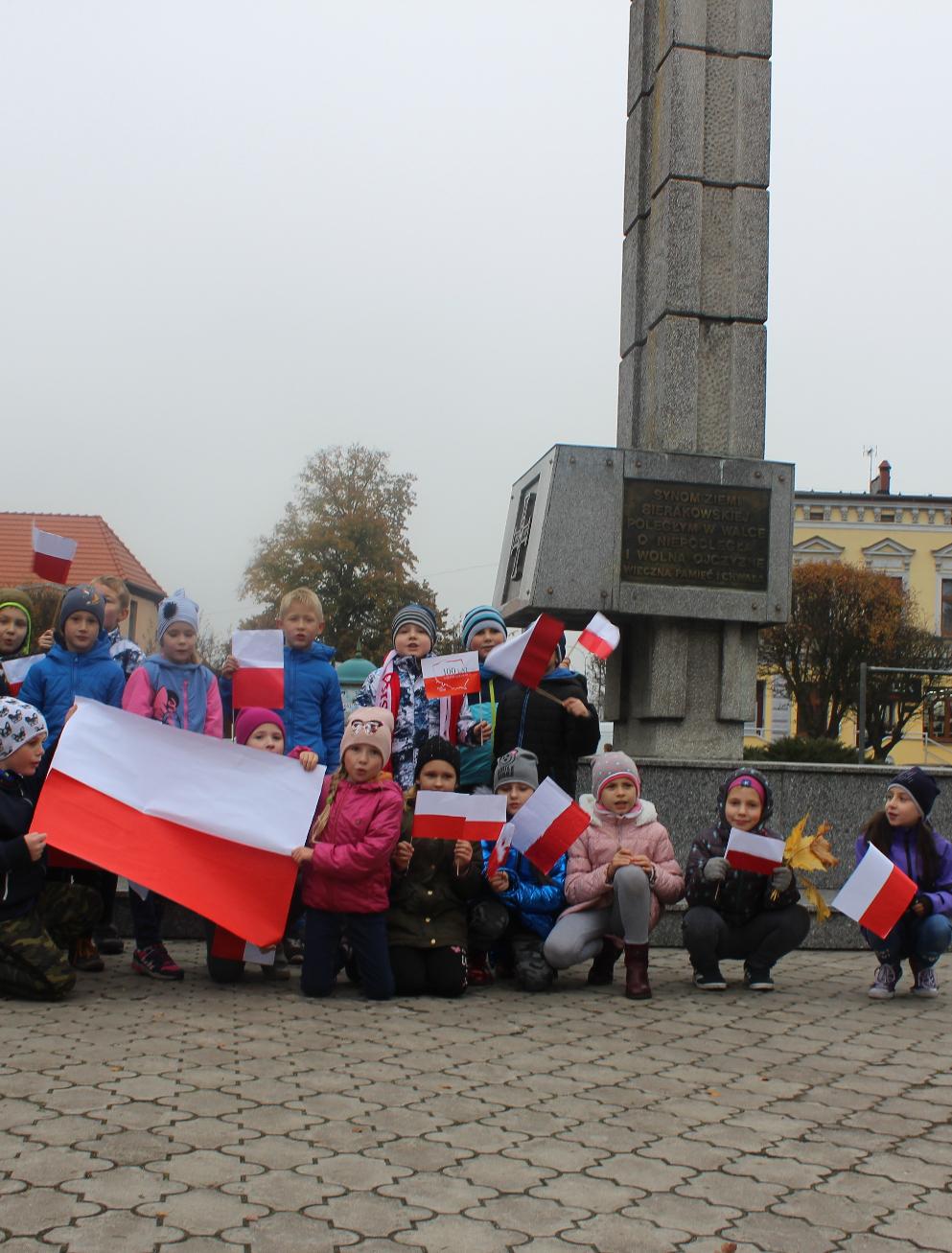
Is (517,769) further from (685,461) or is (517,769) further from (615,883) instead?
(685,461)

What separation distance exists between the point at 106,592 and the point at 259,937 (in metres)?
2.22

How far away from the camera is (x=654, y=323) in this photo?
955 cm

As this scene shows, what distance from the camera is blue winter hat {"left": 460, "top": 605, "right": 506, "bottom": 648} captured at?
283 inches

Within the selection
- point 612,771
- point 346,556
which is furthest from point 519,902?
point 346,556

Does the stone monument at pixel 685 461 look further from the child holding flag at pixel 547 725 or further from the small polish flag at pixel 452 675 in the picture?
the small polish flag at pixel 452 675

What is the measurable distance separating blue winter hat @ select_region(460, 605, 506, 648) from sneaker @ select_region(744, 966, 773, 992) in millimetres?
2072

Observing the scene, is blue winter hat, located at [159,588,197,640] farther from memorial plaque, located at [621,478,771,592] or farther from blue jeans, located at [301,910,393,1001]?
memorial plaque, located at [621,478,771,592]

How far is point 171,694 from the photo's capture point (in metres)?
6.64

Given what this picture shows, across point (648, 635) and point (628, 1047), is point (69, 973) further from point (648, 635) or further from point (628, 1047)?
point (648, 635)

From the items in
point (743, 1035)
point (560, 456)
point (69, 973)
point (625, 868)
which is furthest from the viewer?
point (560, 456)

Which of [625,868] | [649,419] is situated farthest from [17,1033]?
[649,419]

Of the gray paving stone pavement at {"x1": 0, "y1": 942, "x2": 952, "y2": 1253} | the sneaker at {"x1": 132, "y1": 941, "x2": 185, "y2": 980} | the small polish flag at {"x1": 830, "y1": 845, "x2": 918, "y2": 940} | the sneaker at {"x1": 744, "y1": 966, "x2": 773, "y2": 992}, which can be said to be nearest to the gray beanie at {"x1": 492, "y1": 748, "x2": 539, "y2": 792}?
the gray paving stone pavement at {"x1": 0, "y1": 942, "x2": 952, "y2": 1253}

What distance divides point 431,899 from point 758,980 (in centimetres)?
156

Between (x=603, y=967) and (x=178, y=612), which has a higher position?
(x=178, y=612)
